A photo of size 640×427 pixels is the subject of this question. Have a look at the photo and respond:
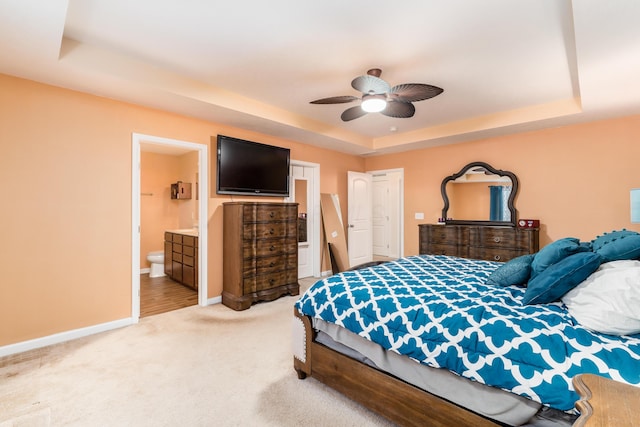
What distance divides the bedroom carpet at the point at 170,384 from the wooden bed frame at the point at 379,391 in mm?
123

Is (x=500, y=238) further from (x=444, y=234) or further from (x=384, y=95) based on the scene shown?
(x=384, y=95)

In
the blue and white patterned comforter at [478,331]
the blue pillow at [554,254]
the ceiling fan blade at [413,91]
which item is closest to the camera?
the blue and white patterned comforter at [478,331]

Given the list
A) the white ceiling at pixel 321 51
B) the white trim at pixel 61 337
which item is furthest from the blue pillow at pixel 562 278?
the white trim at pixel 61 337

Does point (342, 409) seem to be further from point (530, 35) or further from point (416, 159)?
point (416, 159)

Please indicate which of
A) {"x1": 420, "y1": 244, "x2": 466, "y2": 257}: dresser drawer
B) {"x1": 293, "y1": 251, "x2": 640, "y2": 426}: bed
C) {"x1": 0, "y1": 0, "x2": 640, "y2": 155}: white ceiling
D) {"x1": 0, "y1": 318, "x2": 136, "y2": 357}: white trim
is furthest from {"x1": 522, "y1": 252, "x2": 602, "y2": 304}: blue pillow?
{"x1": 0, "y1": 318, "x2": 136, "y2": 357}: white trim

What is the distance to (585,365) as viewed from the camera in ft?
3.85

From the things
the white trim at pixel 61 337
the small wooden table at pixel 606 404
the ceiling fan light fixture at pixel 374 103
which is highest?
the ceiling fan light fixture at pixel 374 103

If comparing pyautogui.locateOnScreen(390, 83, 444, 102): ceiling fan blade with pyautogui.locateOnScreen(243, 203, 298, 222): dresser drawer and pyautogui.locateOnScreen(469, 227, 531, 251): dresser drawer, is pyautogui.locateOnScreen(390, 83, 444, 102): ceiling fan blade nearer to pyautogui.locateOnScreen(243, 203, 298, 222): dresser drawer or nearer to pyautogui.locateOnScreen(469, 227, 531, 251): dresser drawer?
pyautogui.locateOnScreen(243, 203, 298, 222): dresser drawer

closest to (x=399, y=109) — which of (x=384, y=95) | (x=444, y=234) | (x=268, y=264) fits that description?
(x=384, y=95)

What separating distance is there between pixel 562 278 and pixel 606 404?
113 centimetres

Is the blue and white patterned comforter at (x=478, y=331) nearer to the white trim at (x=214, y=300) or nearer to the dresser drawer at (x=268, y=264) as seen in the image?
the dresser drawer at (x=268, y=264)

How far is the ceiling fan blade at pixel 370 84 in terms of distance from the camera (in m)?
2.42

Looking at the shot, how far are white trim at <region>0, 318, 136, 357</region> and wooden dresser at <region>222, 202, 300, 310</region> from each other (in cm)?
120

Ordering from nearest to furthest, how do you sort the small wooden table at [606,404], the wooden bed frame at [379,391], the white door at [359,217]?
the small wooden table at [606,404]
the wooden bed frame at [379,391]
the white door at [359,217]
